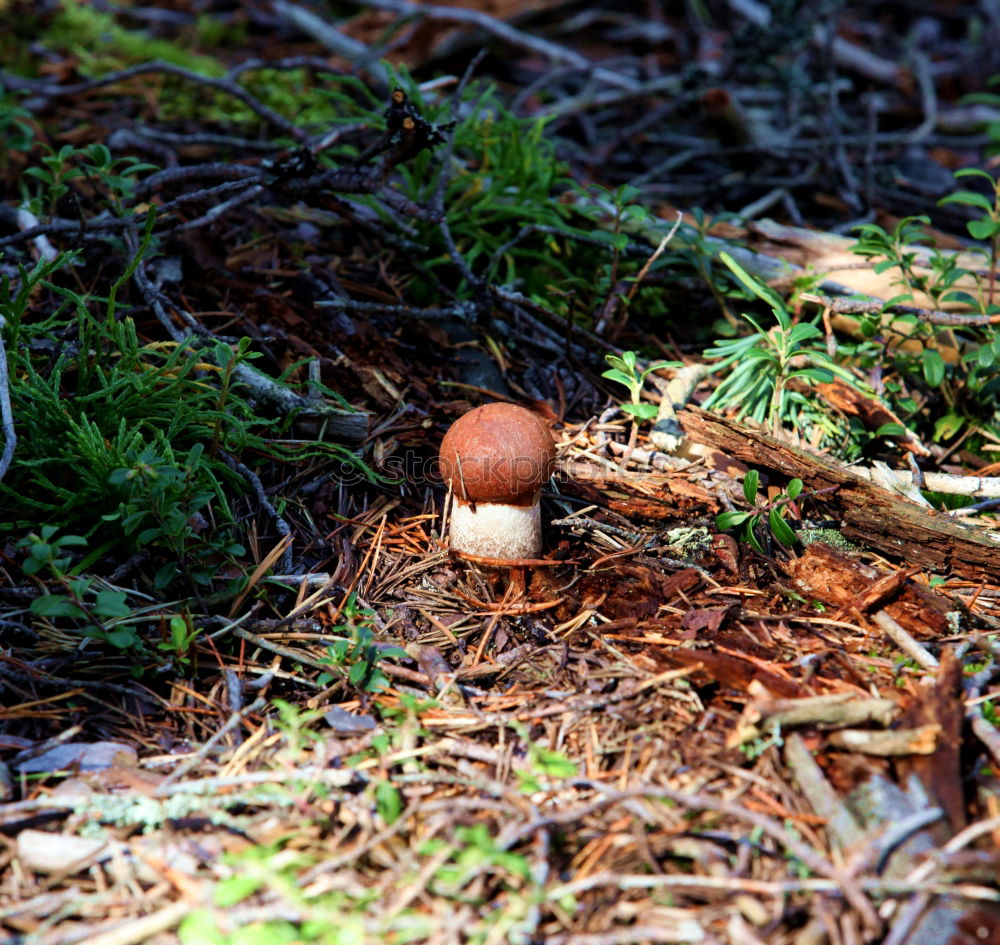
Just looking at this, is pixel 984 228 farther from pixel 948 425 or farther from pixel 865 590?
pixel 865 590

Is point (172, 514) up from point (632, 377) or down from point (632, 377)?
up

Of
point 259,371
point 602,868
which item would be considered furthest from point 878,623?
point 259,371

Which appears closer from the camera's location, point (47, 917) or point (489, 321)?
point (47, 917)

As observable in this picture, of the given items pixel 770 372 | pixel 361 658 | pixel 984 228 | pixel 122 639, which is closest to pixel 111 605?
pixel 122 639

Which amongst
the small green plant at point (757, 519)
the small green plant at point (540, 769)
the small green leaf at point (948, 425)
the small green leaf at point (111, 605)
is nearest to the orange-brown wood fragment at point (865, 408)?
the small green leaf at point (948, 425)

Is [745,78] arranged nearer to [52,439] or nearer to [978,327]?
[978,327]

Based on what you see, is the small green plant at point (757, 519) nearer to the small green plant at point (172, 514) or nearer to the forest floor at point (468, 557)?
the forest floor at point (468, 557)
